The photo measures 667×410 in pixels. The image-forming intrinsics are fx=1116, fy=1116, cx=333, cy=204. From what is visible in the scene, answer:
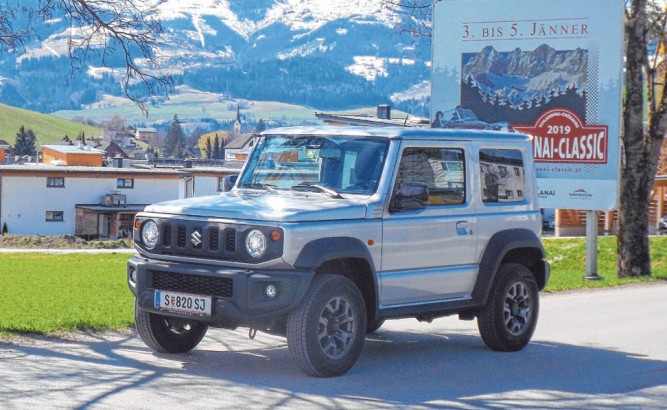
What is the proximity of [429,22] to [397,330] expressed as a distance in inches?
558

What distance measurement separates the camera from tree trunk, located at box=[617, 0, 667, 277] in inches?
906

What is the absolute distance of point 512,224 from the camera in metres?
11.0

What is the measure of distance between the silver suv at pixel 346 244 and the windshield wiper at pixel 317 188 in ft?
0.05

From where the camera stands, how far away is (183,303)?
9.01m

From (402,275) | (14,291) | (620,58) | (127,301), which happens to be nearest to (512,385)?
(402,275)

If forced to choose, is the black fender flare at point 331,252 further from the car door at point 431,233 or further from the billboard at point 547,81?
the billboard at point 547,81

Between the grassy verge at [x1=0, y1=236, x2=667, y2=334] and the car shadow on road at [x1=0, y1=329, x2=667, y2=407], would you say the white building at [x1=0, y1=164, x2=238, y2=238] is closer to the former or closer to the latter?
the grassy verge at [x1=0, y1=236, x2=667, y2=334]

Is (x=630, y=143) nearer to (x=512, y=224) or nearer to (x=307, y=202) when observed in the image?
(x=512, y=224)

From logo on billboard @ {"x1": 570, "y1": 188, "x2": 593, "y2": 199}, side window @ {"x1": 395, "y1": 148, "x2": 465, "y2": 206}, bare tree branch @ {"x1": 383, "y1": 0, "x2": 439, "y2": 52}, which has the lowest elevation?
logo on billboard @ {"x1": 570, "y1": 188, "x2": 593, "y2": 199}

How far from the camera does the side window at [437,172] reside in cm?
1002

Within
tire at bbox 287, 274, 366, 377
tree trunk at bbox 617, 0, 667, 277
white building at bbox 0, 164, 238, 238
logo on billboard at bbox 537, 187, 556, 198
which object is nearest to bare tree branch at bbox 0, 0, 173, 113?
tire at bbox 287, 274, 366, 377

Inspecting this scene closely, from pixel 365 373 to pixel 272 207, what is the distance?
65.3 inches

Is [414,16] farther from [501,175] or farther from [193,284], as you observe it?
[193,284]

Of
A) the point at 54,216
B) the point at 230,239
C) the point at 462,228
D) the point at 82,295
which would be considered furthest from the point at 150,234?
the point at 54,216
